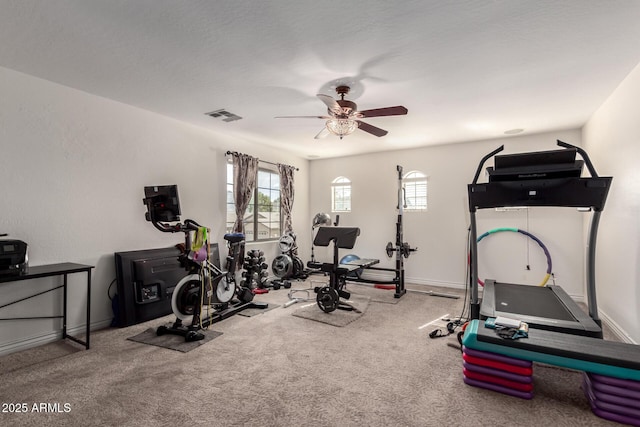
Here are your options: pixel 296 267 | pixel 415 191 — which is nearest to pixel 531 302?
pixel 415 191

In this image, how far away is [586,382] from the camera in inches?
87.4

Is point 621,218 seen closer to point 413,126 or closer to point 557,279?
point 557,279

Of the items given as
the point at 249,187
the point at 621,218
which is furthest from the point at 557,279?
the point at 249,187

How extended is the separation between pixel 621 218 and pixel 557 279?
2075 mm

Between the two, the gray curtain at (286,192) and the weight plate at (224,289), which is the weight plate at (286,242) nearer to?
the gray curtain at (286,192)

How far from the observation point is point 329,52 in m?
2.60

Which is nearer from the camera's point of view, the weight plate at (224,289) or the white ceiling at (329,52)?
the white ceiling at (329,52)

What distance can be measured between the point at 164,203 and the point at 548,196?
3721 millimetres

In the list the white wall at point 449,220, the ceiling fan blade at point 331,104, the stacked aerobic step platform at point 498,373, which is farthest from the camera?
the white wall at point 449,220

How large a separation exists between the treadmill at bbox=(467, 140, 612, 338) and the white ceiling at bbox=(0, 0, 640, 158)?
88cm

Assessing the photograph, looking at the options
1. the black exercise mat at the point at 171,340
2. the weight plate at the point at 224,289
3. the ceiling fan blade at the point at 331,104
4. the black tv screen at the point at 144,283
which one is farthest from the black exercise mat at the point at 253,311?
the ceiling fan blade at the point at 331,104

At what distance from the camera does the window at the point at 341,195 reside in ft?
23.2

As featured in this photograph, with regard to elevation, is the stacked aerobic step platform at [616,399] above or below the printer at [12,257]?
below

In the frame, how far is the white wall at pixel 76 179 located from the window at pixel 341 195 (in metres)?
3.41
